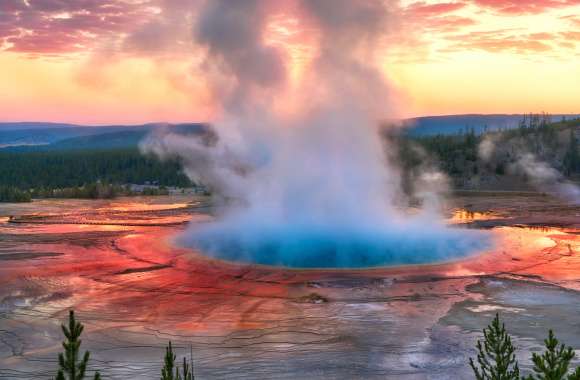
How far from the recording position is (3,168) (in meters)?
65.4

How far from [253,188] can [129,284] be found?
438 inches

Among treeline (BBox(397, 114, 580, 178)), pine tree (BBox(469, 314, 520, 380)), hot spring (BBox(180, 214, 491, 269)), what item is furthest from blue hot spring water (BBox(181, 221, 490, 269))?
treeline (BBox(397, 114, 580, 178))

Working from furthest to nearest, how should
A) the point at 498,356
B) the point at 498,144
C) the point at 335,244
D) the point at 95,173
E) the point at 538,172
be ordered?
1. the point at 95,173
2. the point at 498,144
3. the point at 538,172
4. the point at 335,244
5. the point at 498,356

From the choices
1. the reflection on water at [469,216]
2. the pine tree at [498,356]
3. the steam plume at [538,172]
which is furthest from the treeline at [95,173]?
the pine tree at [498,356]

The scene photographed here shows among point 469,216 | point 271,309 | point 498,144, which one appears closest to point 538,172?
point 498,144

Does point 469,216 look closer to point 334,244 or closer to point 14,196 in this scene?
point 334,244

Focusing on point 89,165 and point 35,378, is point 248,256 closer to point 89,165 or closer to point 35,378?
point 35,378

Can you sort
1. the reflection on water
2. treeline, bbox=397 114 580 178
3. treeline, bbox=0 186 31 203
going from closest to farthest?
1. the reflection on water
2. treeline, bbox=0 186 31 203
3. treeline, bbox=397 114 580 178

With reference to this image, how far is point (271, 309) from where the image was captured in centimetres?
1191

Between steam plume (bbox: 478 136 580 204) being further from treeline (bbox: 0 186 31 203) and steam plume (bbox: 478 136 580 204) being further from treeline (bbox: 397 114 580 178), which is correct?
treeline (bbox: 0 186 31 203)

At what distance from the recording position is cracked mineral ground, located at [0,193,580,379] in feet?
30.1

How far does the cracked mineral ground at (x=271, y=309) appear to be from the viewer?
30.1 feet

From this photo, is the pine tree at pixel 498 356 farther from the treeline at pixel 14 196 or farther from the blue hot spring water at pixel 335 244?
the treeline at pixel 14 196

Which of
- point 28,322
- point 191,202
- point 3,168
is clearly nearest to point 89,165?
point 3,168
